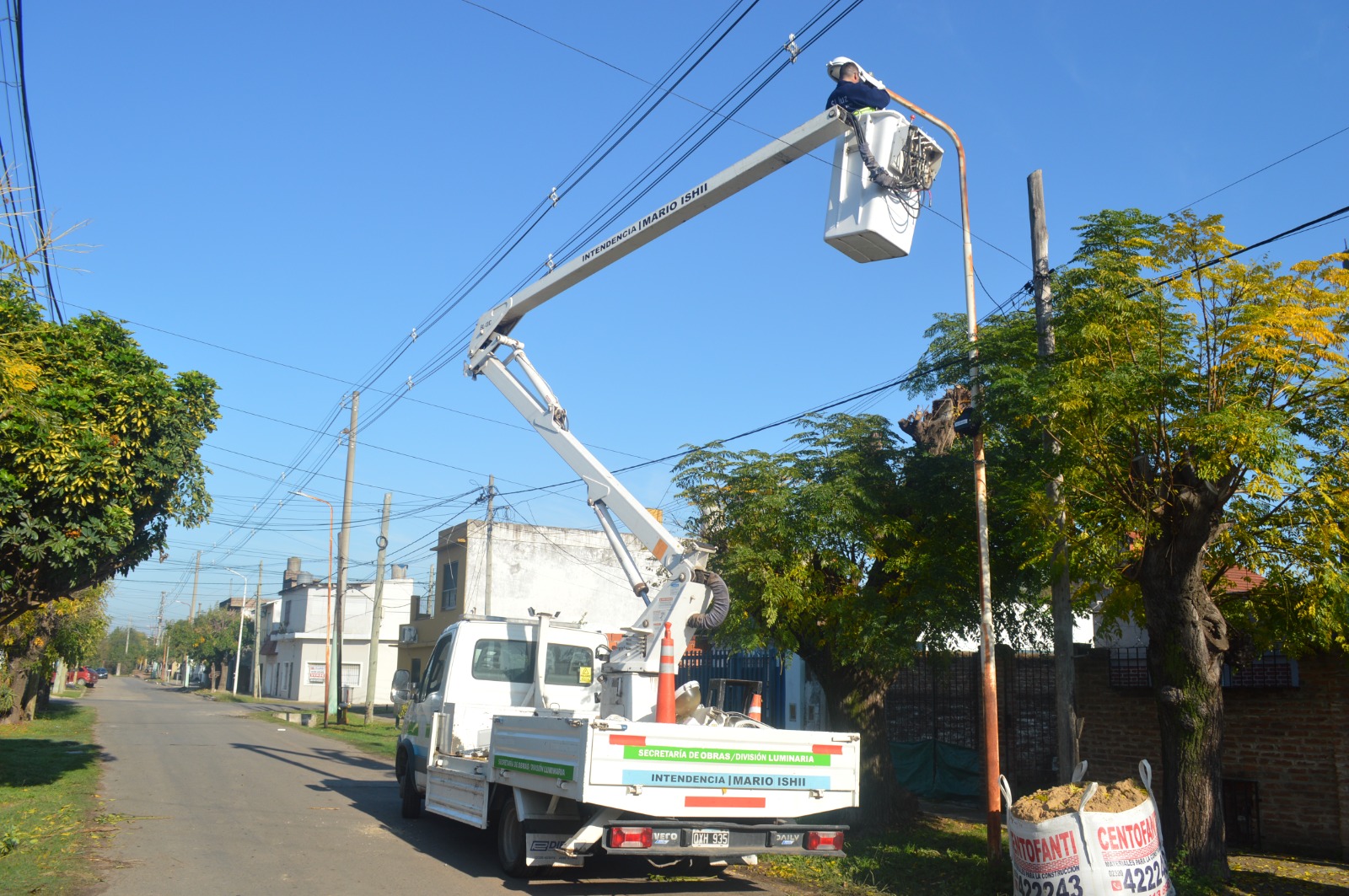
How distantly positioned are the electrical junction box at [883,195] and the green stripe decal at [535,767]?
15.7 ft

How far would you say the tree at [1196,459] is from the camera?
851 centimetres

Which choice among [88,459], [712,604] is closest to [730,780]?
[712,604]

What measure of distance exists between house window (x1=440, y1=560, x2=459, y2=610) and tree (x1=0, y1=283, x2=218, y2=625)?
80.8 feet

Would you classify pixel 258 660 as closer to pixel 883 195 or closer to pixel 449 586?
pixel 449 586

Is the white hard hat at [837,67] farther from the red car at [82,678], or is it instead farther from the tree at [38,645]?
the red car at [82,678]

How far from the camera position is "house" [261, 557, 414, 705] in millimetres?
59062

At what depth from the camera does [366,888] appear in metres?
8.77

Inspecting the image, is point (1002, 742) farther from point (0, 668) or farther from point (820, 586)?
point (0, 668)

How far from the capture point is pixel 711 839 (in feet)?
27.7

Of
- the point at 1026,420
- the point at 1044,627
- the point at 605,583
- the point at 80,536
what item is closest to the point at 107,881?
the point at 80,536

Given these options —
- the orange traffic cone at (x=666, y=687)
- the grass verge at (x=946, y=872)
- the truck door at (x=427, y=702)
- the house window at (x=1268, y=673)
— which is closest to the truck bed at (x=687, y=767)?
the orange traffic cone at (x=666, y=687)

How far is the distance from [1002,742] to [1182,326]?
320 inches

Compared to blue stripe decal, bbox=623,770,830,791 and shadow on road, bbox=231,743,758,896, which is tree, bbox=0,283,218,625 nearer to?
shadow on road, bbox=231,743,758,896

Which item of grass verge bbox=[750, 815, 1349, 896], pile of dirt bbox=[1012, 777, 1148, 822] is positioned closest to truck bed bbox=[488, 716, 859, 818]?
grass verge bbox=[750, 815, 1349, 896]
